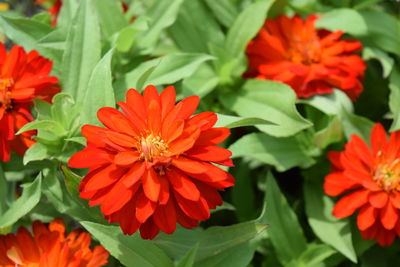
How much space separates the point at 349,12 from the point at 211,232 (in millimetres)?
690

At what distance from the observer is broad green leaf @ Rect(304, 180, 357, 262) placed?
1152 millimetres

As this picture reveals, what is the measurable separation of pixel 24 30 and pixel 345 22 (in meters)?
0.77

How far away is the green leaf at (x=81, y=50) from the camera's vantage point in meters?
1.12

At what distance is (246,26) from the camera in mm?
1313

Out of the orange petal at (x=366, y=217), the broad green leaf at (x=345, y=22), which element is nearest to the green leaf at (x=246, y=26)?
the broad green leaf at (x=345, y=22)

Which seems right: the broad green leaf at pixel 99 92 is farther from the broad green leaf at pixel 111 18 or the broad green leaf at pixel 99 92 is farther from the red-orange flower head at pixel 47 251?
the broad green leaf at pixel 111 18

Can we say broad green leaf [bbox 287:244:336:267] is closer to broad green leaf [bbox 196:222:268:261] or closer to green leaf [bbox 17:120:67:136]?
broad green leaf [bbox 196:222:268:261]

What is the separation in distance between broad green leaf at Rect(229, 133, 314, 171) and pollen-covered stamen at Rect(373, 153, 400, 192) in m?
0.18

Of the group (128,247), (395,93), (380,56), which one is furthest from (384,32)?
(128,247)

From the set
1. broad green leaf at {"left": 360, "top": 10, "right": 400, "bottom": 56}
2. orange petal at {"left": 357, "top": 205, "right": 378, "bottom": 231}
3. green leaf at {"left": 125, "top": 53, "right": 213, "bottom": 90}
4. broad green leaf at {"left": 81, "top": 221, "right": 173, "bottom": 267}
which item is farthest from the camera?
broad green leaf at {"left": 360, "top": 10, "right": 400, "bottom": 56}

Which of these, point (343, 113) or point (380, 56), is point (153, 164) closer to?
point (343, 113)

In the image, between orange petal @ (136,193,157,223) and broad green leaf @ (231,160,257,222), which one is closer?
orange petal @ (136,193,157,223)

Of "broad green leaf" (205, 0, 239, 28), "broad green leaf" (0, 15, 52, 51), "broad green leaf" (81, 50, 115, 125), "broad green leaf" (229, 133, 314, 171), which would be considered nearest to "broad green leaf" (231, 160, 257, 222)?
"broad green leaf" (229, 133, 314, 171)

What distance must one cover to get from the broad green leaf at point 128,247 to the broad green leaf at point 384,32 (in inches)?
31.8
